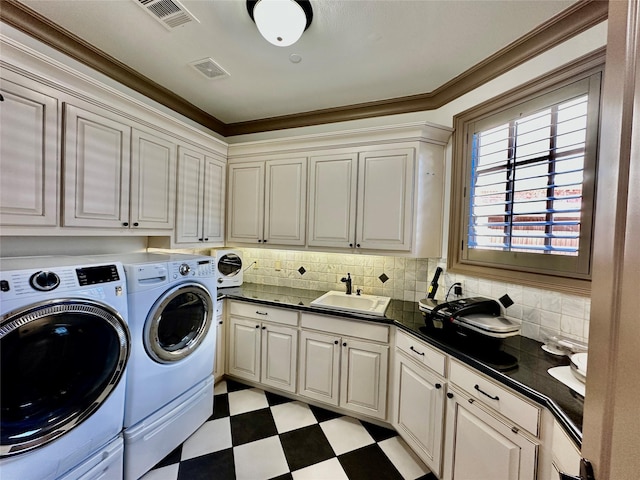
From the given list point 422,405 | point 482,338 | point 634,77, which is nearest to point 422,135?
point 482,338

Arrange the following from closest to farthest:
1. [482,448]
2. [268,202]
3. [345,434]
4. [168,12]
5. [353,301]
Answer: [482,448], [168,12], [345,434], [353,301], [268,202]

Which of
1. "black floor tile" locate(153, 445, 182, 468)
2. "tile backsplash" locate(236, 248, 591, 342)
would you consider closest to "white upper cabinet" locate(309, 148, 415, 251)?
"tile backsplash" locate(236, 248, 591, 342)

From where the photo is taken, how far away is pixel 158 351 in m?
1.58

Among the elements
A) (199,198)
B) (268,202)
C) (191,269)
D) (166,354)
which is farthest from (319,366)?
(199,198)

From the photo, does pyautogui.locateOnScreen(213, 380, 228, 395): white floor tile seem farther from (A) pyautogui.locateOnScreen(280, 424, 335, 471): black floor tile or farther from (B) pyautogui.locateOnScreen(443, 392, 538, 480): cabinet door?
(B) pyautogui.locateOnScreen(443, 392, 538, 480): cabinet door

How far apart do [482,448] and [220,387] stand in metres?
2.10

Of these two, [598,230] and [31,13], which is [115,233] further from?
[598,230]

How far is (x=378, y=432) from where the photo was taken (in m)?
1.94

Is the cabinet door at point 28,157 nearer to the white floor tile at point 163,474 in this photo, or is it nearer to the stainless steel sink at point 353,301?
the white floor tile at point 163,474

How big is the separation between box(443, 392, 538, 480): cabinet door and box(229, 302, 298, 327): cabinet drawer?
124 centimetres

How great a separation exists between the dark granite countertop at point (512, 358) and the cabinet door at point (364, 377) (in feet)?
0.78

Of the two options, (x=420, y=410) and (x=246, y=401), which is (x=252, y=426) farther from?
(x=420, y=410)

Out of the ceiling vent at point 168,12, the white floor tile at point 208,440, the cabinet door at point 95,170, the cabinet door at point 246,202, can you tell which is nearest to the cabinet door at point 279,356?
the white floor tile at point 208,440

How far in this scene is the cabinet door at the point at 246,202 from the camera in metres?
2.62
